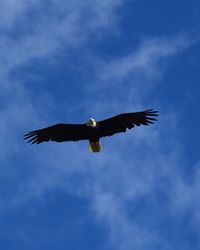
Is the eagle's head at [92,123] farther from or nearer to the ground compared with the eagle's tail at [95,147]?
farther from the ground

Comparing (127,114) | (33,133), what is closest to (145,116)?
(127,114)

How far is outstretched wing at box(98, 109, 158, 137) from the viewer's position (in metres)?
62.1

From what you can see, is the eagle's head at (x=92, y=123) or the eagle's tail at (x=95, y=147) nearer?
the eagle's tail at (x=95, y=147)

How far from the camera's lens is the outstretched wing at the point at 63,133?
62594 millimetres

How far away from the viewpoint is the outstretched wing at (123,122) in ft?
204

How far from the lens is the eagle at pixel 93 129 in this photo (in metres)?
62.1

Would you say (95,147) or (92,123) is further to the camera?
(92,123)

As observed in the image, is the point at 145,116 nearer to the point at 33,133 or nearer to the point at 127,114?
the point at 127,114

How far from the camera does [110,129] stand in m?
62.3

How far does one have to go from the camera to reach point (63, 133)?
6275 centimetres

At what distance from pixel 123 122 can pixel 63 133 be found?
2424 mm

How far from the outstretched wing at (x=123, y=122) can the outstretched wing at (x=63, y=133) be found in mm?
761

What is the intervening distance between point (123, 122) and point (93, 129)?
46.9 inches

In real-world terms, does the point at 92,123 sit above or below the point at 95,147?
above
